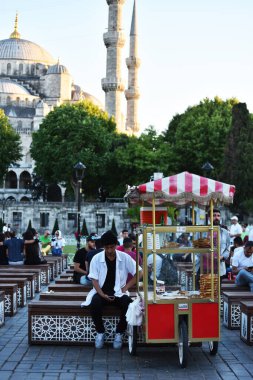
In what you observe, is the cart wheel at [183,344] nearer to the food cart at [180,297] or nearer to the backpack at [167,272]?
the food cart at [180,297]

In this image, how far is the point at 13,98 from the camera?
9806cm

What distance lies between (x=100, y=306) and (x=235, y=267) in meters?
3.78

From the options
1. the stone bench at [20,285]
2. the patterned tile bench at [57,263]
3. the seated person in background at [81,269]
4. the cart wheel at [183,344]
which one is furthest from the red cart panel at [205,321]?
the patterned tile bench at [57,263]

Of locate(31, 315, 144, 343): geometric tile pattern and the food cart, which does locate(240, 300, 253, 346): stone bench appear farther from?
locate(31, 315, 144, 343): geometric tile pattern

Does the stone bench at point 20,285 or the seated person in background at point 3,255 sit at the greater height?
the seated person in background at point 3,255

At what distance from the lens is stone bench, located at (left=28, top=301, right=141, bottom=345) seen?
8438 mm

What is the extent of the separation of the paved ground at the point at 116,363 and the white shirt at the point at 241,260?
2691mm

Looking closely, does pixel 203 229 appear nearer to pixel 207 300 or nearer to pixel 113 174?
pixel 207 300

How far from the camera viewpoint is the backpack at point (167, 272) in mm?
8586

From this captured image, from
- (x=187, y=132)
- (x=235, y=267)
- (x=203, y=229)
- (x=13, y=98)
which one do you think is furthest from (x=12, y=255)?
(x=13, y=98)

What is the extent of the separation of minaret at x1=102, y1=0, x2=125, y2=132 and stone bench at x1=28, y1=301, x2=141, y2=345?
67.1m

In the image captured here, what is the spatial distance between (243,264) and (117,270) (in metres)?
3.55

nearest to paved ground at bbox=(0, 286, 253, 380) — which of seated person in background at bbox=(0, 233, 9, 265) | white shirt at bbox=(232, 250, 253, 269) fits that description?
white shirt at bbox=(232, 250, 253, 269)

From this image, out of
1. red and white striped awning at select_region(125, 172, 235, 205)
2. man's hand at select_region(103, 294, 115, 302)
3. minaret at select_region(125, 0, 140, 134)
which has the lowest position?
man's hand at select_region(103, 294, 115, 302)
